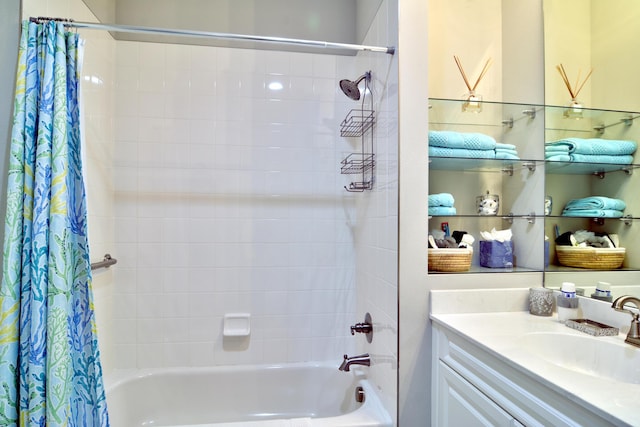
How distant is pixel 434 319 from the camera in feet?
4.47

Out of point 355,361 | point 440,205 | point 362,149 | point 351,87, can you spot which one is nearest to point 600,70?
point 440,205

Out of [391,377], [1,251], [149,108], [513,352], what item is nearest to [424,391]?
[391,377]

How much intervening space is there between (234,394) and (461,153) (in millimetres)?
1848

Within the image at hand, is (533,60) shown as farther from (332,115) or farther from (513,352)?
(513,352)

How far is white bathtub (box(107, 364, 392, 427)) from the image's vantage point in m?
1.95

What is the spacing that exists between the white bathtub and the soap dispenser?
3.46 feet

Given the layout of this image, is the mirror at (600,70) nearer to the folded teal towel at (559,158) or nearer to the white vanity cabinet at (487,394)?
the folded teal towel at (559,158)

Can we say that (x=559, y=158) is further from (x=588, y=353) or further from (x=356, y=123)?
(x=356, y=123)

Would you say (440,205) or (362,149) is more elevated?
(362,149)

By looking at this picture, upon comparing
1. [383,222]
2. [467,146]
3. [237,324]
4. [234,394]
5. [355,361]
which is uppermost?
[467,146]

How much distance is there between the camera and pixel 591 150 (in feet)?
4.55

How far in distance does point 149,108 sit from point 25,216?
107 cm

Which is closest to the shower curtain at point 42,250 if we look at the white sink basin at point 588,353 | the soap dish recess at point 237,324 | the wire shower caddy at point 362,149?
the soap dish recess at point 237,324

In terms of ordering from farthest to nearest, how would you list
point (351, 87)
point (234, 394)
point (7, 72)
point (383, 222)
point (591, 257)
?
1. point (234, 394)
2. point (351, 87)
3. point (383, 222)
4. point (591, 257)
5. point (7, 72)
